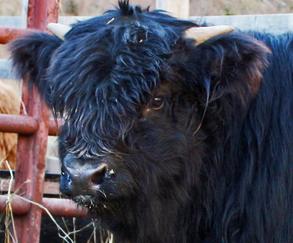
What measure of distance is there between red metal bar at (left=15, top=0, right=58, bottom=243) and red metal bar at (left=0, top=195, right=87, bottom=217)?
5cm

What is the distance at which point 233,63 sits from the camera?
450cm

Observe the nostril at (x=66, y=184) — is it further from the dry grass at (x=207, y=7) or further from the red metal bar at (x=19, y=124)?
the dry grass at (x=207, y=7)

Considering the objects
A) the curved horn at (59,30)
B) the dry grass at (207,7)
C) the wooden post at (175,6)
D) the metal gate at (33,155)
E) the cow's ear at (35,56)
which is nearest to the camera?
the curved horn at (59,30)

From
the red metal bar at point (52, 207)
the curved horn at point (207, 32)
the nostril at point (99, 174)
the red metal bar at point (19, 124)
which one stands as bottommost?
the red metal bar at point (52, 207)

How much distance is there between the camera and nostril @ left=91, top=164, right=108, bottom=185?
4102 millimetres

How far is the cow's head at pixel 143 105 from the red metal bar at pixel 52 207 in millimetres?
1668

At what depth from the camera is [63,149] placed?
14.6 ft

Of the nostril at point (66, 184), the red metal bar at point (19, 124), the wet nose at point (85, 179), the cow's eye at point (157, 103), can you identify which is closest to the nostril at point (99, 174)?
the wet nose at point (85, 179)

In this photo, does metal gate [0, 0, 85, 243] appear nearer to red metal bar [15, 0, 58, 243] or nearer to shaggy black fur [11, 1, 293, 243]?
red metal bar [15, 0, 58, 243]

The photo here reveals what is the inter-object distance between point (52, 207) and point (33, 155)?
360 millimetres

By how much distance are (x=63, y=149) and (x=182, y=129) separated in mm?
560

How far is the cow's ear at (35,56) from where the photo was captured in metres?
4.93

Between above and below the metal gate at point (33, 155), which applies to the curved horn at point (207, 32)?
above

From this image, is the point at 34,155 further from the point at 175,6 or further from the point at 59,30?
the point at 59,30
